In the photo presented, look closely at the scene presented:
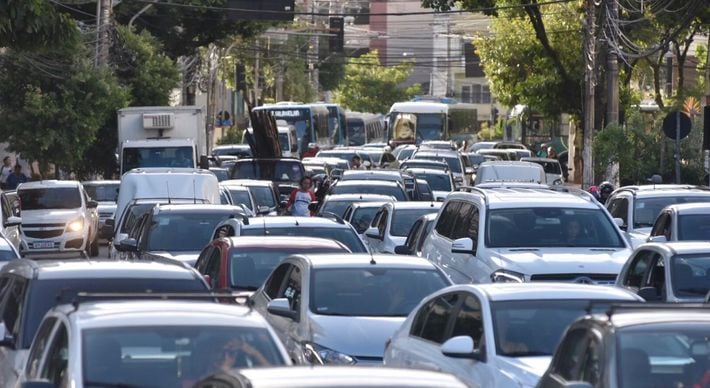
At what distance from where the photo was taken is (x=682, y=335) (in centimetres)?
773

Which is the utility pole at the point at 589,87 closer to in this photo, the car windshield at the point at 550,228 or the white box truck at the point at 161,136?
the white box truck at the point at 161,136

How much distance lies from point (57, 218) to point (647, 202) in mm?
13786

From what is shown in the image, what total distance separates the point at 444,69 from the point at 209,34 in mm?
66720

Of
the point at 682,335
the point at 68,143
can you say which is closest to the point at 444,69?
the point at 68,143

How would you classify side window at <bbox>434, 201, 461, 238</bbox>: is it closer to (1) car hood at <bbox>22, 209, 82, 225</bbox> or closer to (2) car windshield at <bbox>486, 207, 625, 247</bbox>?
(2) car windshield at <bbox>486, 207, 625, 247</bbox>

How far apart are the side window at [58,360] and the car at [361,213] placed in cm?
1582

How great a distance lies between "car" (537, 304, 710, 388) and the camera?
754cm

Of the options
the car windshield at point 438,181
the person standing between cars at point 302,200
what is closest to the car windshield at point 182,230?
the person standing between cars at point 302,200

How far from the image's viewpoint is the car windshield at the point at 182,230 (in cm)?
1906

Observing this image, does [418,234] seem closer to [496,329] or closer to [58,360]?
[496,329]

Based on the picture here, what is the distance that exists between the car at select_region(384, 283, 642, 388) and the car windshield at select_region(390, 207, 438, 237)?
11552 millimetres

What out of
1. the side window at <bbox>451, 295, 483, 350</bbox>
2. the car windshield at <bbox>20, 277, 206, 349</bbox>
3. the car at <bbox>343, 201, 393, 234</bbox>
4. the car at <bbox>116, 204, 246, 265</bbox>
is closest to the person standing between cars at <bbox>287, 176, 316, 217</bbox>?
the car at <bbox>343, 201, 393, 234</bbox>

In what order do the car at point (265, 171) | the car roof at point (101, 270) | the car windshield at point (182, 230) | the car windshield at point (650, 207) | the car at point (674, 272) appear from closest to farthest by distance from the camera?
the car roof at point (101, 270), the car at point (674, 272), the car windshield at point (182, 230), the car windshield at point (650, 207), the car at point (265, 171)

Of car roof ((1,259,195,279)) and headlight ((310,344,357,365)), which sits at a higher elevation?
car roof ((1,259,195,279))
